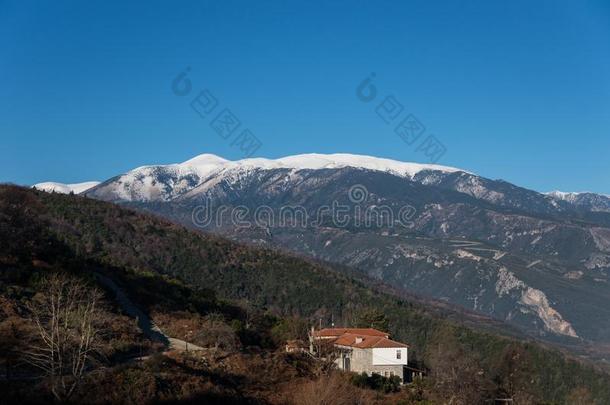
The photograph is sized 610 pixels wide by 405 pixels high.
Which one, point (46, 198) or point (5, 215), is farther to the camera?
point (46, 198)

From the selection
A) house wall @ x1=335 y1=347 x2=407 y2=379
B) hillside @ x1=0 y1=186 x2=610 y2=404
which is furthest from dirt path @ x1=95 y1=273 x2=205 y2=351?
house wall @ x1=335 y1=347 x2=407 y2=379

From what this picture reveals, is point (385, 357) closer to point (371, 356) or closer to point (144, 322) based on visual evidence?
point (371, 356)

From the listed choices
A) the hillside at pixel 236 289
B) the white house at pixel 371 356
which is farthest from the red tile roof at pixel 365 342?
the hillside at pixel 236 289

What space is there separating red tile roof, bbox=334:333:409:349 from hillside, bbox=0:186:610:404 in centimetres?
407

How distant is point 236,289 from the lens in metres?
121

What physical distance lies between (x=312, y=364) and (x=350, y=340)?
36.3 feet

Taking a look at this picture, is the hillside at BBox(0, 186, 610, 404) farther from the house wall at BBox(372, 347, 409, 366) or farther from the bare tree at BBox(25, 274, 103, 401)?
the bare tree at BBox(25, 274, 103, 401)

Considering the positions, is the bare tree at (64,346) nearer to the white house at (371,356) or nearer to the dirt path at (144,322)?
the dirt path at (144,322)

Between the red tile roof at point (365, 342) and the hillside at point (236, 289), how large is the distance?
4.07m

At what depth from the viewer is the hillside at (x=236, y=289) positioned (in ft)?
157

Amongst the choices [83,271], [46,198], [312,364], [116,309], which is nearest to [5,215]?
[83,271]

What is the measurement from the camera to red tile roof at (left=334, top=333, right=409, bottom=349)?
50.8 meters

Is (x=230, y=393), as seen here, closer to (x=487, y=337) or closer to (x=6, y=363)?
(x=6, y=363)

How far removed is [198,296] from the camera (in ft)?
205
